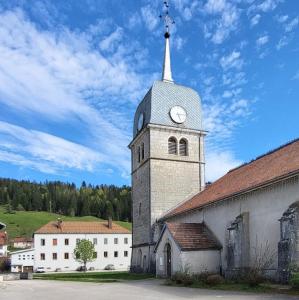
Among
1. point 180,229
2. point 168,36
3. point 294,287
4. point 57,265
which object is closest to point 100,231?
point 57,265

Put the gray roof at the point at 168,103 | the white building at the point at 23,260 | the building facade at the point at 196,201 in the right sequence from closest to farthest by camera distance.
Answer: the building facade at the point at 196,201 < the gray roof at the point at 168,103 < the white building at the point at 23,260

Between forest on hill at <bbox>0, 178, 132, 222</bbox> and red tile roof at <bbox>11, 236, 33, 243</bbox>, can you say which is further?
forest on hill at <bbox>0, 178, 132, 222</bbox>

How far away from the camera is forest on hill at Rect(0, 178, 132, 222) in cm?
13300

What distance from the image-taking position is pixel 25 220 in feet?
418

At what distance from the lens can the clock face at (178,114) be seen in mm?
37000

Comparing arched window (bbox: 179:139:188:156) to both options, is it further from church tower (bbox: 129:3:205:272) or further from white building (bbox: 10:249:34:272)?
white building (bbox: 10:249:34:272)

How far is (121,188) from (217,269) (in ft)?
431

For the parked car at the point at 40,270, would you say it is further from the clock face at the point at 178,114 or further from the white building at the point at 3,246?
the clock face at the point at 178,114

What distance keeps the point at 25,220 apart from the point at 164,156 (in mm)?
99610

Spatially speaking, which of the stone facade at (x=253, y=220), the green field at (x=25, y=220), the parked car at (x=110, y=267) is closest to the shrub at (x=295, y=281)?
the stone facade at (x=253, y=220)

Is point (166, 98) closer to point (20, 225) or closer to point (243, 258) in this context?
point (243, 258)

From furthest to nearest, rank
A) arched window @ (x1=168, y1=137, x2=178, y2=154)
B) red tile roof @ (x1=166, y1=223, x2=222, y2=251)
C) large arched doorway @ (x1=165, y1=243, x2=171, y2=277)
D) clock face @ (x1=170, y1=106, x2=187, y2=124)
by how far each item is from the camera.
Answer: clock face @ (x1=170, y1=106, x2=187, y2=124)
arched window @ (x1=168, y1=137, x2=178, y2=154)
large arched doorway @ (x1=165, y1=243, x2=171, y2=277)
red tile roof @ (x1=166, y1=223, x2=222, y2=251)

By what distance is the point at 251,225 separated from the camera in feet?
72.4

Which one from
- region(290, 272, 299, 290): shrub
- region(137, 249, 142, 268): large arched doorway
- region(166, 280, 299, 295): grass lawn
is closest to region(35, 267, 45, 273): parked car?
region(137, 249, 142, 268): large arched doorway
